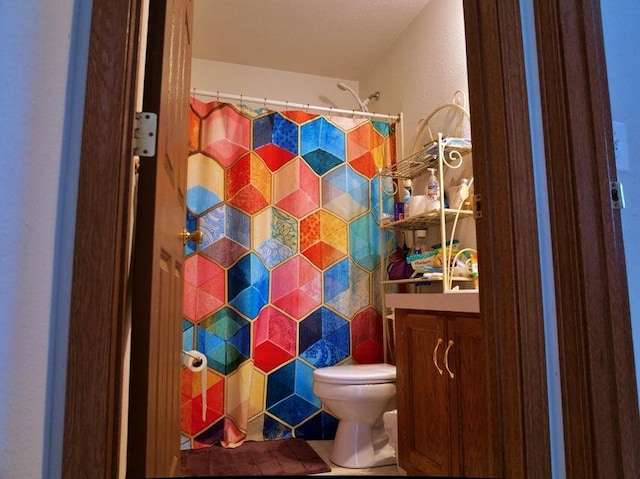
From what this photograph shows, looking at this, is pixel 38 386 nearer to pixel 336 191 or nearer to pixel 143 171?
pixel 143 171

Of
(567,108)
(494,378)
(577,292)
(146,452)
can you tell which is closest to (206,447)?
(146,452)

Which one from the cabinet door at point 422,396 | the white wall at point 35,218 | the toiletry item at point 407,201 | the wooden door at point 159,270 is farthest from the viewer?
the toiletry item at point 407,201

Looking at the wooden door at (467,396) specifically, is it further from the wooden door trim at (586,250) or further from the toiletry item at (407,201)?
the toiletry item at (407,201)

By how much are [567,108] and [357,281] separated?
6.26ft

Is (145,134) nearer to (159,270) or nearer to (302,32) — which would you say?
(159,270)

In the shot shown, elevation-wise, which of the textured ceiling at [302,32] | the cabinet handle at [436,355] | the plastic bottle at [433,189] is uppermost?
the textured ceiling at [302,32]

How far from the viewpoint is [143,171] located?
0.86 m

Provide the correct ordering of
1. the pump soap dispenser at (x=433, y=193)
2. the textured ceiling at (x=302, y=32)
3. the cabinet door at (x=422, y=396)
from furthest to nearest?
the textured ceiling at (x=302, y=32), the pump soap dispenser at (x=433, y=193), the cabinet door at (x=422, y=396)

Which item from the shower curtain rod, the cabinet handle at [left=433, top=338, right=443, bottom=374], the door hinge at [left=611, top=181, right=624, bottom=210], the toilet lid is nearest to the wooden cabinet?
the cabinet handle at [left=433, top=338, right=443, bottom=374]

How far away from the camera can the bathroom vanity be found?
1506 mm

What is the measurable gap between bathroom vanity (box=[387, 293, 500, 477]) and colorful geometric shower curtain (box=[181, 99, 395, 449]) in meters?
0.70

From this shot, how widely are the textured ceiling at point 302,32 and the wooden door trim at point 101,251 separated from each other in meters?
2.07

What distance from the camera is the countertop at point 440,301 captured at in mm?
1533

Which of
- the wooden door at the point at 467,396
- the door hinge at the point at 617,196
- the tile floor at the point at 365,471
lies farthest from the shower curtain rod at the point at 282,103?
the door hinge at the point at 617,196
